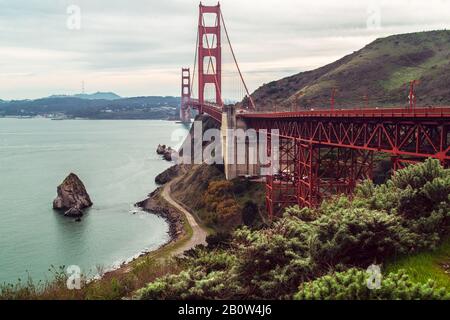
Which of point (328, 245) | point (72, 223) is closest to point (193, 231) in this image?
point (72, 223)

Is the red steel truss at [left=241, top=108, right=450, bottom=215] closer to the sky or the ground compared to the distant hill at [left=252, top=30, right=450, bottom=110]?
closer to the ground

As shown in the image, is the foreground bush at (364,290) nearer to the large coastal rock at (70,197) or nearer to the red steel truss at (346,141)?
the red steel truss at (346,141)

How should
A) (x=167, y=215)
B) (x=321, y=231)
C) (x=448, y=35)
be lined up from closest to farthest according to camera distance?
(x=321, y=231) → (x=167, y=215) → (x=448, y=35)

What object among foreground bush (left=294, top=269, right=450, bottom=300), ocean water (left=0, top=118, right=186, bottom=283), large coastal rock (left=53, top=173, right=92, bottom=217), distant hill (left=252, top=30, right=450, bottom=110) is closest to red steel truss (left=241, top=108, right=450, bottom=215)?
foreground bush (left=294, top=269, right=450, bottom=300)

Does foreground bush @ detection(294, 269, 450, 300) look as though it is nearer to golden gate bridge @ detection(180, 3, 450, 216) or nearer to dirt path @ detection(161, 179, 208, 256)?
golden gate bridge @ detection(180, 3, 450, 216)

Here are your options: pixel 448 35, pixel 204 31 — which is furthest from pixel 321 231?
pixel 448 35
